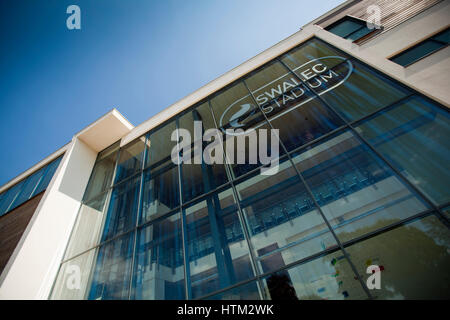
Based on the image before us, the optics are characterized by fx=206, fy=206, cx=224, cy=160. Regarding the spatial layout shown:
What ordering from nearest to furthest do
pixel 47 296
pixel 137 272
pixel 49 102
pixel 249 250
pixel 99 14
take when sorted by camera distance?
pixel 249 250 → pixel 137 272 → pixel 47 296 → pixel 99 14 → pixel 49 102

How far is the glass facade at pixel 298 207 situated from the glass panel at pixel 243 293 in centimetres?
2

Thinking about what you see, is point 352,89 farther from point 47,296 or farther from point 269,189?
point 47,296

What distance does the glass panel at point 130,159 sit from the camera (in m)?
8.23

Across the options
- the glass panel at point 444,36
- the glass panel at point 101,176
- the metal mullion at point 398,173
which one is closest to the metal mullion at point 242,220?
the metal mullion at point 398,173

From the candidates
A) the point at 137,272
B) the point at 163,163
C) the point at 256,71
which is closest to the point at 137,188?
the point at 163,163

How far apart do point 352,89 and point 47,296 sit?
10.4 metres

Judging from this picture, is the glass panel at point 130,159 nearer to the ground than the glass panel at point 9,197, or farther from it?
nearer to the ground

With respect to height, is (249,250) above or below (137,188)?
below

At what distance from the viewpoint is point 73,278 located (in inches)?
243

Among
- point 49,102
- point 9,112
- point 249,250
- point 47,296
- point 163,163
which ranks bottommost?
point 249,250

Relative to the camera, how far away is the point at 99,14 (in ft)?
30.2

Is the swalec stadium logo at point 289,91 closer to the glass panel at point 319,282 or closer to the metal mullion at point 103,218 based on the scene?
the glass panel at point 319,282

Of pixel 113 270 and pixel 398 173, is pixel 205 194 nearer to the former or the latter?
pixel 113 270

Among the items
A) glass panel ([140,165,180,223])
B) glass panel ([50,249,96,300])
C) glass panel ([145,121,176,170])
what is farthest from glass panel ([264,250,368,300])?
glass panel ([50,249,96,300])
